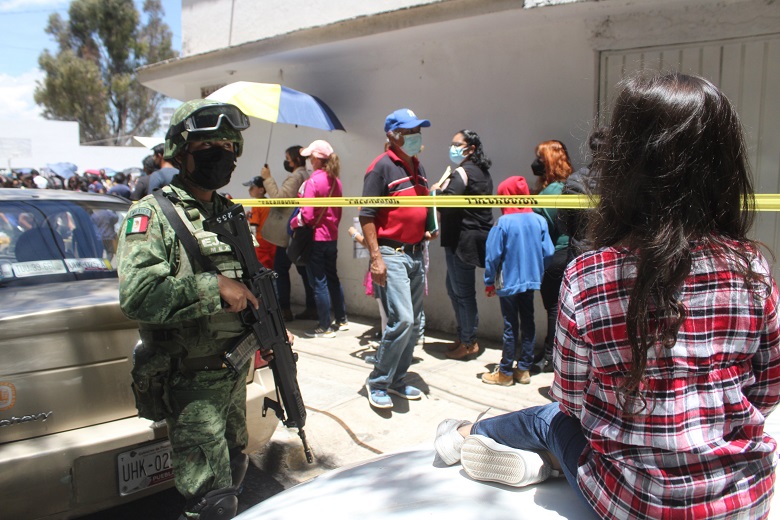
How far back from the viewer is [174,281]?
203 cm

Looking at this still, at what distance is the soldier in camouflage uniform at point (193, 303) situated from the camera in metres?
2.02

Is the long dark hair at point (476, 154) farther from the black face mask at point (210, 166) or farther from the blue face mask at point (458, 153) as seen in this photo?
the black face mask at point (210, 166)

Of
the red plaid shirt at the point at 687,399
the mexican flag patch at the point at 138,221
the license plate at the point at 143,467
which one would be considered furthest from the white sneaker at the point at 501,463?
the license plate at the point at 143,467

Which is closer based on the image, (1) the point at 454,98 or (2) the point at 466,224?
(2) the point at 466,224

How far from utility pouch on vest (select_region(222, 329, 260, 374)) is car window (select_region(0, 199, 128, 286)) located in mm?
1159

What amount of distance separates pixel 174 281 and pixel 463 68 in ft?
13.8

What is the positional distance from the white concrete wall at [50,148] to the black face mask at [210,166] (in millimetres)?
28818

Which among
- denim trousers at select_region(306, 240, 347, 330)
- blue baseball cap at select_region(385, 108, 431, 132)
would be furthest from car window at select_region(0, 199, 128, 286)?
denim trousers at select_region(306, 240, 347, 330)

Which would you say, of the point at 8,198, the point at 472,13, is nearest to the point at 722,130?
the point at 8,198

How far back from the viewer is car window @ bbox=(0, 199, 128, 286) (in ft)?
9.49

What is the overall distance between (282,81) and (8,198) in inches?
176

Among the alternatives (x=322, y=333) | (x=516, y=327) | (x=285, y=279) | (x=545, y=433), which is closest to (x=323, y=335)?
(x=322, y=333)

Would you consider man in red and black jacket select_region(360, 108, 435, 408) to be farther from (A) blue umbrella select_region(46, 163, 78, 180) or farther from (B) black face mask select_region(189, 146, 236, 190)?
(A) blue umbrella select_region(46, 163, 78, 180)

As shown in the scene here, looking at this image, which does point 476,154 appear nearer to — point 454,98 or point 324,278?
point 454,98
